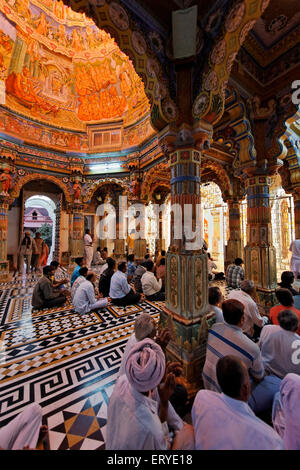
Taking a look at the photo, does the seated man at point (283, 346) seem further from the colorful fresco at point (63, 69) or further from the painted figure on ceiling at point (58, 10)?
the painted figure on ceiling at point (58, 10)

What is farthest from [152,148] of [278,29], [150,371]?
[150,371]

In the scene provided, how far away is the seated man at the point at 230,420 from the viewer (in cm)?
84

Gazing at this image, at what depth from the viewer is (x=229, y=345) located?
5.23 ft

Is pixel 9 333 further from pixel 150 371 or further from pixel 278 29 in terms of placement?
pixel 278 29

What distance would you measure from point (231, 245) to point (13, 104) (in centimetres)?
1041

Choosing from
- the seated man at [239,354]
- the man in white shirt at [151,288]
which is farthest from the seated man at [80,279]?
the seated man at [239,354]

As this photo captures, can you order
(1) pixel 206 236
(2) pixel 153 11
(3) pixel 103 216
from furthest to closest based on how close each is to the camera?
1. (1) pixel 206 236
2. (3) pixel 103 216
3. (2) pixel 153 11

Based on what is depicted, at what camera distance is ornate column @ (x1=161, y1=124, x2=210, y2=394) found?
2.32m

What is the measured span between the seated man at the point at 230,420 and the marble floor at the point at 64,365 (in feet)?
3.56

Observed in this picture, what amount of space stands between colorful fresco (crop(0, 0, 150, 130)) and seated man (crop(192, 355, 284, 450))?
29.5 feet

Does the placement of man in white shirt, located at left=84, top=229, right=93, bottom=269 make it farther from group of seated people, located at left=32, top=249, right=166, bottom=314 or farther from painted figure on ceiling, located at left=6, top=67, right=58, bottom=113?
painted figure on ceiling, located at left=6, top=67, right=58, bottom=113

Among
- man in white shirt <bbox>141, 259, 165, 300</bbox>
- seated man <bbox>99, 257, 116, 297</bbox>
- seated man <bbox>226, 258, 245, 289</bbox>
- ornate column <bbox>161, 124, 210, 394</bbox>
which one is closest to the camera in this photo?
ornate column <bbox>161, 124, 210, 394</bbox>

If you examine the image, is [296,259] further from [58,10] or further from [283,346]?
[58,10]

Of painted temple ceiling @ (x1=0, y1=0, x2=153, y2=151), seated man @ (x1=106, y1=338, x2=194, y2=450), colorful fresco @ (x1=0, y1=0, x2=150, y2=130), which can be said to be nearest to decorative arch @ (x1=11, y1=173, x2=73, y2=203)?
painted temple ceiling @ (x1=0, y1=0, x2=153, y2=151)
